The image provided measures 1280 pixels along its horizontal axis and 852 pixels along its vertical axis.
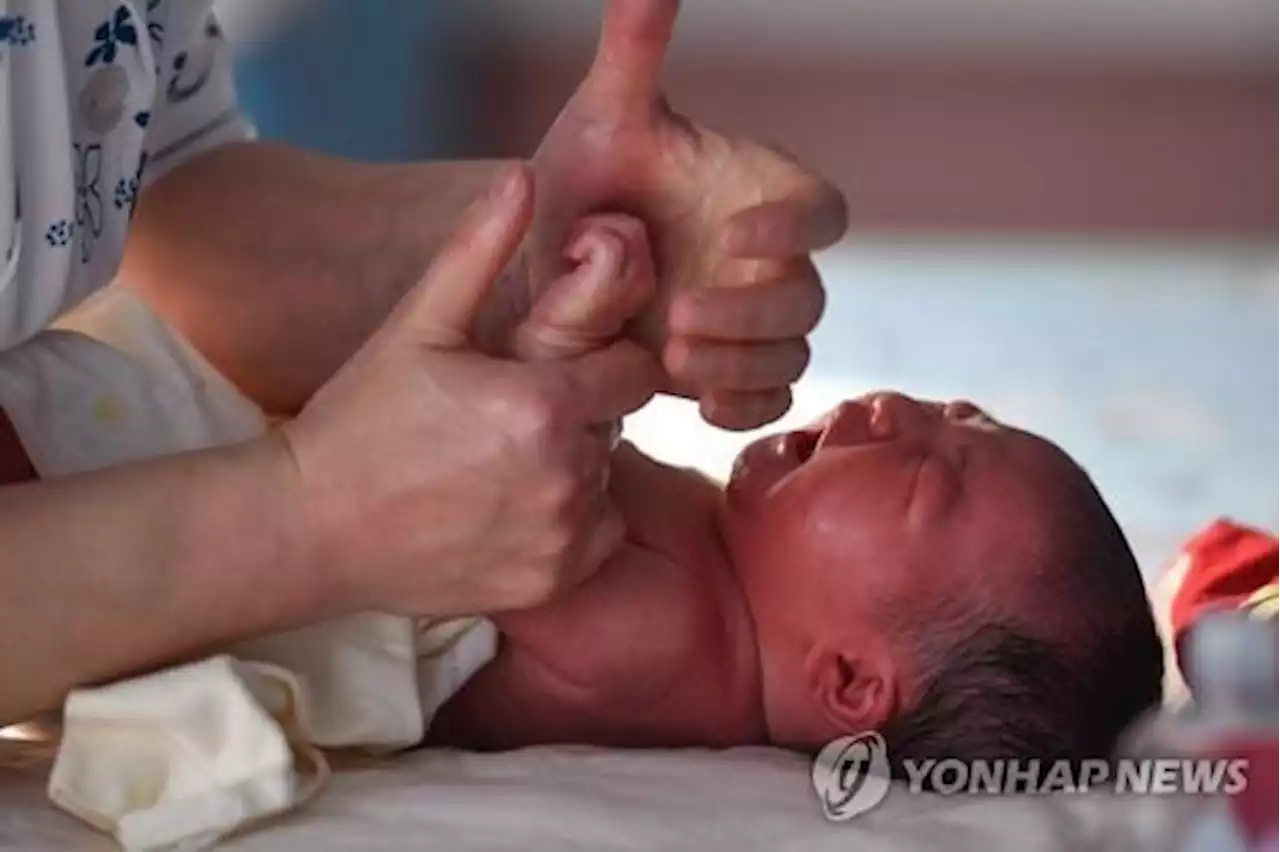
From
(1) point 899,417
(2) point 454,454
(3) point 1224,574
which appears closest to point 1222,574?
(3) point 1224,574

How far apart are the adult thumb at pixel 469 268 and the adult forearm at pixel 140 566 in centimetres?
7

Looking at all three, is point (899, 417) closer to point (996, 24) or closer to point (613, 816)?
point (613, 816)

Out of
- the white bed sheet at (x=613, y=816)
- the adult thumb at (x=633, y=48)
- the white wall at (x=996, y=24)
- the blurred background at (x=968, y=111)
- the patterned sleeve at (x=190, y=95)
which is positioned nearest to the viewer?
the white bed sheet at (x=613, y=816)

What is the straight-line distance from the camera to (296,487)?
28.4 inches

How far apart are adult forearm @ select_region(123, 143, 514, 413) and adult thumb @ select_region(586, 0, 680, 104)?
5.3 inches

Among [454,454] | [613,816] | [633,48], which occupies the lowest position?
[613,816]

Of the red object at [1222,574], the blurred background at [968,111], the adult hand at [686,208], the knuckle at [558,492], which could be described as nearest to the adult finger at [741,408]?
the adult hand at [686,208]

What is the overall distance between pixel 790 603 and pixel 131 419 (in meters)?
0.28

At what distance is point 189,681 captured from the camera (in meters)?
0.73

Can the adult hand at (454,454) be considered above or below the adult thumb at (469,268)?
below

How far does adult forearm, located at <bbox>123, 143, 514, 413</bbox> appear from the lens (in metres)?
0.95

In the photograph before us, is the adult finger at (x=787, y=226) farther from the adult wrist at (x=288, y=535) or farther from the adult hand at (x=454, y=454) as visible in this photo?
the adult wrist at (x=288, y=535)

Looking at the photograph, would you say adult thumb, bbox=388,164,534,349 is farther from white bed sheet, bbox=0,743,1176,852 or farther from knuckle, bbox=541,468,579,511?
white bed sheet, bbox=0,743,1176,852

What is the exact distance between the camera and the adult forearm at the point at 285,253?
955 millimetres
